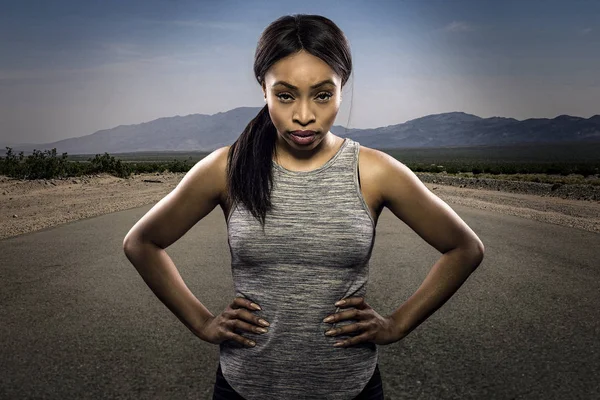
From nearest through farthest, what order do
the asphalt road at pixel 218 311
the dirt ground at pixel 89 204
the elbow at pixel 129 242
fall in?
1. the elbow at pixel 129 242
2. the asphalt road at pixel 218 311
3. the dirt ground at pixel 89 204

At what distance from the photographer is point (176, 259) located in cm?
771

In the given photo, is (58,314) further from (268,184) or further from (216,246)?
(268,184)

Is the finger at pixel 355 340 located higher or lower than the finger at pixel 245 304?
lower

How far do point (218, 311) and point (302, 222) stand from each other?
391cm

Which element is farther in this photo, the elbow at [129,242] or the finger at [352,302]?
the elbow at [129,242]

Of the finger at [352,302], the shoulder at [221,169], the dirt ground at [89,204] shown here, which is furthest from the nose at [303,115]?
the dirt ground at [89,204]

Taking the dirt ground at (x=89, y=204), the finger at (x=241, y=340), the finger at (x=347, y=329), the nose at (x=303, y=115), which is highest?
the nose at (x=303, y=115)

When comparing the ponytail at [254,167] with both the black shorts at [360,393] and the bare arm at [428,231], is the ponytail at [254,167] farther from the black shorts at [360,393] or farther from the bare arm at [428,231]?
the black shorts at [360,393]

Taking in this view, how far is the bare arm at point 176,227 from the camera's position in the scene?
1.71m

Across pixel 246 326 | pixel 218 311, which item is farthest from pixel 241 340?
pixel 218 311

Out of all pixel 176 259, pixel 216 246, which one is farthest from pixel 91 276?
pixel 216 246

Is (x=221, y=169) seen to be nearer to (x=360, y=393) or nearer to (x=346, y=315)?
(x=346, y=315)

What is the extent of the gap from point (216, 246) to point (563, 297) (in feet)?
15.3

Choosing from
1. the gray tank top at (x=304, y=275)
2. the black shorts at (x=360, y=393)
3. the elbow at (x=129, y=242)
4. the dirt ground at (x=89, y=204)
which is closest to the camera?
the gray tank top at (x=304, y=275)
